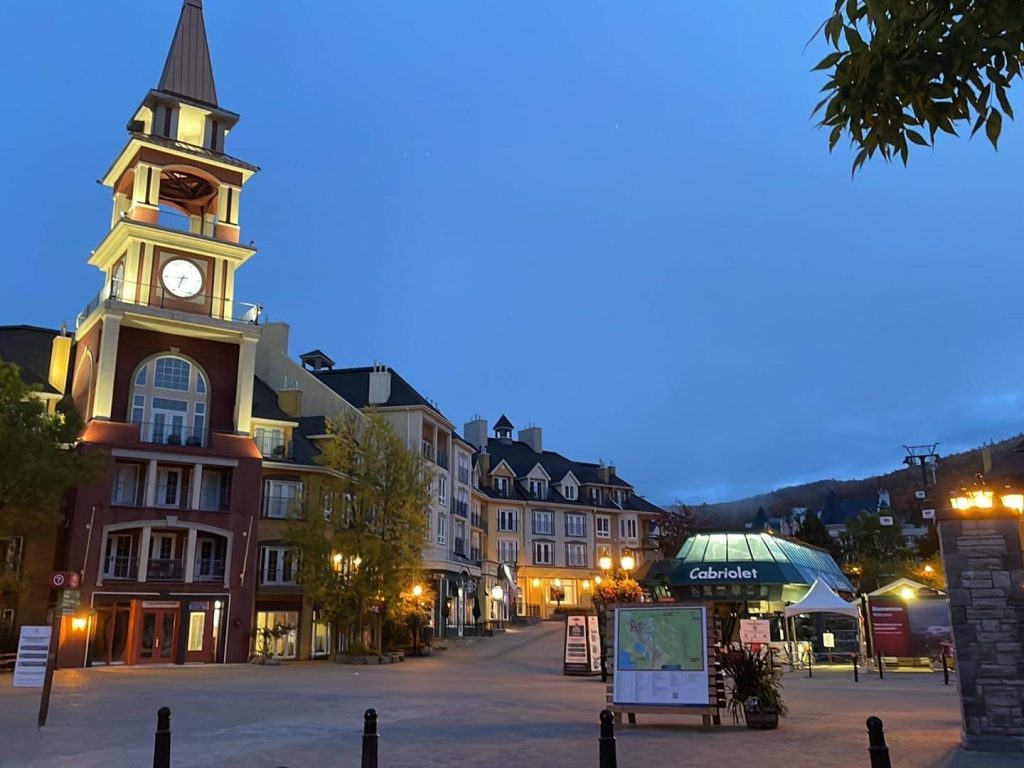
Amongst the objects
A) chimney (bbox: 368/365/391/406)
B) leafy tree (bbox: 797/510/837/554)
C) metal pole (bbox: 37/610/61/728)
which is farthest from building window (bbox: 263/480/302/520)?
leafy tree (bbox: 797/510/837/554)

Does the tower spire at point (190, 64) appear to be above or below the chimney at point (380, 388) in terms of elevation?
above

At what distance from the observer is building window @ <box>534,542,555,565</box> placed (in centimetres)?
7394

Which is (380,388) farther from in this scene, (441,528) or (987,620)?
(987,620)

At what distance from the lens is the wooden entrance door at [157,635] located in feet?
116

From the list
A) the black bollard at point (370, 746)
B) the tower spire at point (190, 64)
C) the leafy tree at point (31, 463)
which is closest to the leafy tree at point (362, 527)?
the leafy tree at point (31, 463)

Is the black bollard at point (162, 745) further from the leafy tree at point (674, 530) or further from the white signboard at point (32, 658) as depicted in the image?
the leafy tree at point (674, 530)

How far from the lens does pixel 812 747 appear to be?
12.0 m

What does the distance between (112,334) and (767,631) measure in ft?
94.2

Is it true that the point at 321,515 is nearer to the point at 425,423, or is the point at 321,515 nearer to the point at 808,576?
the point at 425,423

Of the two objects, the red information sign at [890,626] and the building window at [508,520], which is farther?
the building window at [508,520]

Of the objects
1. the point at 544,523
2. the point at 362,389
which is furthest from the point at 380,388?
the point at 544,523

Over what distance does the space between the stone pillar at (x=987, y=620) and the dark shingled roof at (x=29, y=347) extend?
135ft

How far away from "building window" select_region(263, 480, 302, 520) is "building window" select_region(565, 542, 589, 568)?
37279mm

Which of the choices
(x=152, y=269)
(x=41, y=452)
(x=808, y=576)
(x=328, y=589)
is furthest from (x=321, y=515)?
(x=808, y=576)
